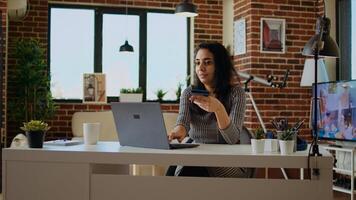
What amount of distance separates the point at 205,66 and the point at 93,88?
432 cm

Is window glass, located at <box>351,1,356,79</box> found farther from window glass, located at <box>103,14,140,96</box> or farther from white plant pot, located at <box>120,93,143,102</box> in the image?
window glass, located at <box>103,14,140,96</box>

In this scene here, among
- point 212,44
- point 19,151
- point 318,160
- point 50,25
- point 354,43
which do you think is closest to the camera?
point 318,160

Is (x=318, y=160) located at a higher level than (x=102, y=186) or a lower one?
higher

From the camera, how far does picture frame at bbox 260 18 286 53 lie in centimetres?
548

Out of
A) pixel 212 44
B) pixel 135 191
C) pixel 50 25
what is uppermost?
pixel 50 25

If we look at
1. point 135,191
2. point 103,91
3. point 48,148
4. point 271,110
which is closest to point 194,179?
point 135,191

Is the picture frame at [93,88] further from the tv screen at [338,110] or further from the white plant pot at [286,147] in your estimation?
the white plant pot at [286,147]

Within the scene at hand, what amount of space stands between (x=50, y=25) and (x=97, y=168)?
5148 millimetres

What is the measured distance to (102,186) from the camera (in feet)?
5.78

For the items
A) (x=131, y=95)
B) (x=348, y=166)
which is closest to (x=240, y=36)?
(x=131, y=95)

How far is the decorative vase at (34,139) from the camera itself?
192 cm

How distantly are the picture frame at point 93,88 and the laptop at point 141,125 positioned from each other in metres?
4.54

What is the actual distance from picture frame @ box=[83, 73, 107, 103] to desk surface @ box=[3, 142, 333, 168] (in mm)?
4738

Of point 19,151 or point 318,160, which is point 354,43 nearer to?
point 318,160
